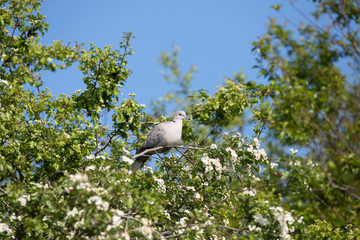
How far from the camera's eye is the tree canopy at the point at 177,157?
480 centimetres

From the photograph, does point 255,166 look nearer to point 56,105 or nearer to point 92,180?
point 92,180

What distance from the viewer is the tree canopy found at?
480cm

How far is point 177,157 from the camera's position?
8.42 metres

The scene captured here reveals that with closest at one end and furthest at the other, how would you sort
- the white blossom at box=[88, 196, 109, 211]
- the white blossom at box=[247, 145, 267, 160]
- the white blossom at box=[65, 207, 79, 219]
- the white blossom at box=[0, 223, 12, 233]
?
the white blossom at box=[88, 196, 109, 211] → the white blossom at box=[65, 207, 79, 219] → the white blossom at box=[0, 223, 12, 233] → the white blossom at box=[247, 145, 267, 160]

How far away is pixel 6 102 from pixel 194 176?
3590mm

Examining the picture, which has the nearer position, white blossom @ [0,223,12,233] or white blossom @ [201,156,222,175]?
white blossom @ [0,223,12,233]

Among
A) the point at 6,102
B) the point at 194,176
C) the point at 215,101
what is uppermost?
the point at 215,101

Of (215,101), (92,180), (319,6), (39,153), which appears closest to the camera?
(319,6)

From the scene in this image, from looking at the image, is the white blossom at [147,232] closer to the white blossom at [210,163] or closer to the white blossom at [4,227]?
the white blossom at [4,227]

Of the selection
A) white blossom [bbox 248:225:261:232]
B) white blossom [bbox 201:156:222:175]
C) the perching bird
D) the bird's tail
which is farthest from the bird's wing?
white blossom [bbox 248:225:261:232]

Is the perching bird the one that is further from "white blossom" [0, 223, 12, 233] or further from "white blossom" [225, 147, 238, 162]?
"white blossom" [0, 223, 12, 233]

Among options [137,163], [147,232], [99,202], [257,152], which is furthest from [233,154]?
[99,202]

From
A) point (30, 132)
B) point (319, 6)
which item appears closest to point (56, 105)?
point (30, 132)

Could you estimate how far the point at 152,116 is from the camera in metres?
10.1
